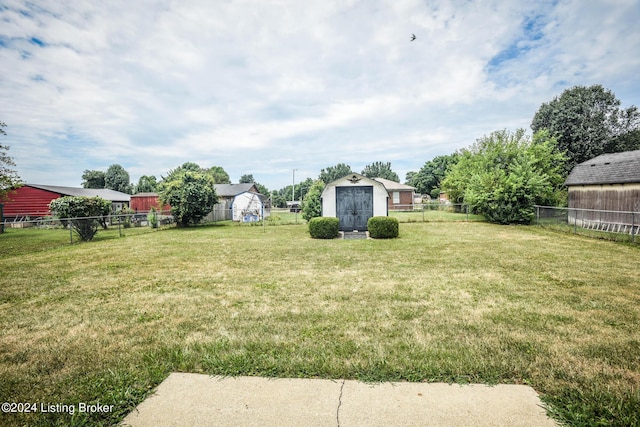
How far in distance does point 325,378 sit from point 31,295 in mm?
6493

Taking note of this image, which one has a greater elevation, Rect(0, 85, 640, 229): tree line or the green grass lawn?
Rect(0, 85, 640, 229): tree line

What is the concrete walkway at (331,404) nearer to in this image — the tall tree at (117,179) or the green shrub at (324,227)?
the green shrub at (324,227)

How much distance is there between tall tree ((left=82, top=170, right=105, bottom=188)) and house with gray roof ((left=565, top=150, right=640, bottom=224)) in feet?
246

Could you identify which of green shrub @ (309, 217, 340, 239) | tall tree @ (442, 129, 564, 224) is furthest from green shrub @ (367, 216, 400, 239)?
tall tree @ (442, 129, 564, 224)

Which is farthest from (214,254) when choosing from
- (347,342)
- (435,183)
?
(435,183)

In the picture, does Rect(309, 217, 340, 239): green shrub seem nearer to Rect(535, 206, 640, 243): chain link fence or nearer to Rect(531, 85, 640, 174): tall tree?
Rect(535, 206, 640, 243): chain link fence

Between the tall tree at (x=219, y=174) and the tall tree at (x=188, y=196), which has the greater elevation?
the tall tree at (x=219, y=174)

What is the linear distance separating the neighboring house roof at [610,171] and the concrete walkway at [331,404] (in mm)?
19383

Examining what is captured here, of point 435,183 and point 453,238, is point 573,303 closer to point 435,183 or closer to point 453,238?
point 453,238

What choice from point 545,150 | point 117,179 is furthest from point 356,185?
point 117,179

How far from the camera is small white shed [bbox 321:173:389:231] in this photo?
1675cm

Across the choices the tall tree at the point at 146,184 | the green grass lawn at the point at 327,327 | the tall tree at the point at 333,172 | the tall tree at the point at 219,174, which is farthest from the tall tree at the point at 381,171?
the green grass lawn at the point at 327,327

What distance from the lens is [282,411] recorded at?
91.6 inches

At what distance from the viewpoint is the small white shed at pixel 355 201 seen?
16.8 metres
